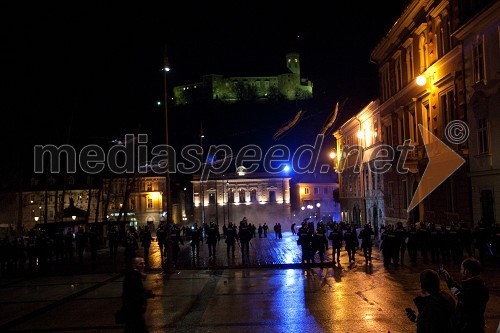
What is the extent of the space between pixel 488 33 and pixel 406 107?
39.7 feet

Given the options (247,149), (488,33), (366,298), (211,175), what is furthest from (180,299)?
(247,149)

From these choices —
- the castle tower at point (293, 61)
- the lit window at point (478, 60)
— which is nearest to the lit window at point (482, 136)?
the lit window at point (478, 60)

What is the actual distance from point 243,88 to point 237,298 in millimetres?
132921

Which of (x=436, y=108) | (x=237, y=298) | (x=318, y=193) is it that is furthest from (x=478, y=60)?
(x=318, y=193)

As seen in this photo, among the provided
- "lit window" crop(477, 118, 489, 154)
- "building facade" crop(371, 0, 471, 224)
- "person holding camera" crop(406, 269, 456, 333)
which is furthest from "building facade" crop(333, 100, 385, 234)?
"person holding camera" crop(406, 269, 456, 333)

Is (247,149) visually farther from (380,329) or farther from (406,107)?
(380,329)

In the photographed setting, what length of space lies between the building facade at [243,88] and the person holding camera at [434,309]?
139651 mm

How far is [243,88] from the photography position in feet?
474

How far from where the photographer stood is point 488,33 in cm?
2183

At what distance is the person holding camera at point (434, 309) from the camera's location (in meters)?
4.85

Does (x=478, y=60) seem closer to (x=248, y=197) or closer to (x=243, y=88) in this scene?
(x=248, y=197)

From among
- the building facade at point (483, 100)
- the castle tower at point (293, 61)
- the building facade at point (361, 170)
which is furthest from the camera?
the castle tower at point (293, 61)

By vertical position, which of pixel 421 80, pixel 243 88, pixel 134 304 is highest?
pixel 243 88

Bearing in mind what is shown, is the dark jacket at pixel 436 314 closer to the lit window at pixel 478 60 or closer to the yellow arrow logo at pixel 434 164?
the lit window at pixel 478 60
